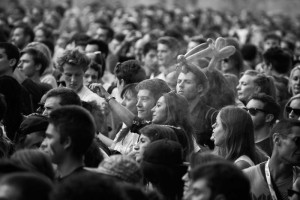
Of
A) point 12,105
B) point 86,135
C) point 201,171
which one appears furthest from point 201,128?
point 201,171

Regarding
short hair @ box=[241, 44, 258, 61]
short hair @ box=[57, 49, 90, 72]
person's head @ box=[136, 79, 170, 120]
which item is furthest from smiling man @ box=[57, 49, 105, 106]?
short hair @ box=[241, 44, 258, 61]

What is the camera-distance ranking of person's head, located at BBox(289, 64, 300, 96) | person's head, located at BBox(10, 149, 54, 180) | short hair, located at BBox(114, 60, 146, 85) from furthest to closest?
person's head, located at BBox(289, 64, 300, 96), short hair, located at BBox(114, 60, 146, 85), person's head, located at BBox(10, 149, 54, 180)

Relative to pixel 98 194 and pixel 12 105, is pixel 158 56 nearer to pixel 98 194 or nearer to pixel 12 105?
pixel 12 105

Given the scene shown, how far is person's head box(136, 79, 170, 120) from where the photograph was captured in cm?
846

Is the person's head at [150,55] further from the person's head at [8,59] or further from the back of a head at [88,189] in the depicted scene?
the back of a head at [88,189]

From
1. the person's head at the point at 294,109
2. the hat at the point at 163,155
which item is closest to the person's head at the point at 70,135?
the hat at the point at 163,155

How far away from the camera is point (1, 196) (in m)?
4.41

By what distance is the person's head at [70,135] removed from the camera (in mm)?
5723

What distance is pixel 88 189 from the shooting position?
4.39 meters

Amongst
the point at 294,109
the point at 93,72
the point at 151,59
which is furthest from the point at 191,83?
the point at 151,59

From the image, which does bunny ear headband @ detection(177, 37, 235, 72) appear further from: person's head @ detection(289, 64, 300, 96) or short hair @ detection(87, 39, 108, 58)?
short hair @ detection(87, 39, 108, 58)

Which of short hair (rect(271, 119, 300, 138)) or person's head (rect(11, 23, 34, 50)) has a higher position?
short hair (rect(271, 119, 300, 138))

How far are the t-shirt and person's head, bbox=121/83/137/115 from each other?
2705 mm

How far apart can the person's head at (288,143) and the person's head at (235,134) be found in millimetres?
481
